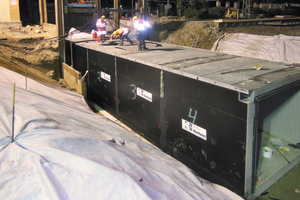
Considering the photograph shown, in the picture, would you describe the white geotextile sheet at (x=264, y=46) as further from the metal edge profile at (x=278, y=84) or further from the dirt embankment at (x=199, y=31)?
the metal edge profile at (x=278, y=84)

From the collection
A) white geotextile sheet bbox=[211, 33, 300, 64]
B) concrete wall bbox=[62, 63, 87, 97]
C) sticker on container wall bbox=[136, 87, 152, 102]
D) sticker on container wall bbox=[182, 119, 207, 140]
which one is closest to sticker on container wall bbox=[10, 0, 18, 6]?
concrete wall bbox=[62, 63, 87, 97]

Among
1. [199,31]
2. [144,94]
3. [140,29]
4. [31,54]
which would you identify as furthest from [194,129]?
[199,31]

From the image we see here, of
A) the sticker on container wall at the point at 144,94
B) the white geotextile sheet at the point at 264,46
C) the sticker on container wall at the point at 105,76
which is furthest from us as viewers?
the white geotextile sheet at the point at 264,46

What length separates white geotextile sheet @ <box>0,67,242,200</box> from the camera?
3025mm

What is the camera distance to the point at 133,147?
5.08 meters

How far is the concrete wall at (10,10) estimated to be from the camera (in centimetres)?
1520

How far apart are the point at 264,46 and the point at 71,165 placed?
14.8m

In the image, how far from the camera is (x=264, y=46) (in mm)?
15352

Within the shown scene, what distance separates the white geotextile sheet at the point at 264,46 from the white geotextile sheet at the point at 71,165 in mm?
11172

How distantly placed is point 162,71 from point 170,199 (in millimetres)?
3960

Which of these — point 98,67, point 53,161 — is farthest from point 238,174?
point 98,67

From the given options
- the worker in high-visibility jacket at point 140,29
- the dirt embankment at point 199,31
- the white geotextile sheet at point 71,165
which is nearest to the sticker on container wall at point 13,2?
the worker in high-visibility jacket at point 140,29

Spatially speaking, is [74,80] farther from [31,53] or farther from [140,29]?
[140,29]

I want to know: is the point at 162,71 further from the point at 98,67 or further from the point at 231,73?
the point at 98,67
